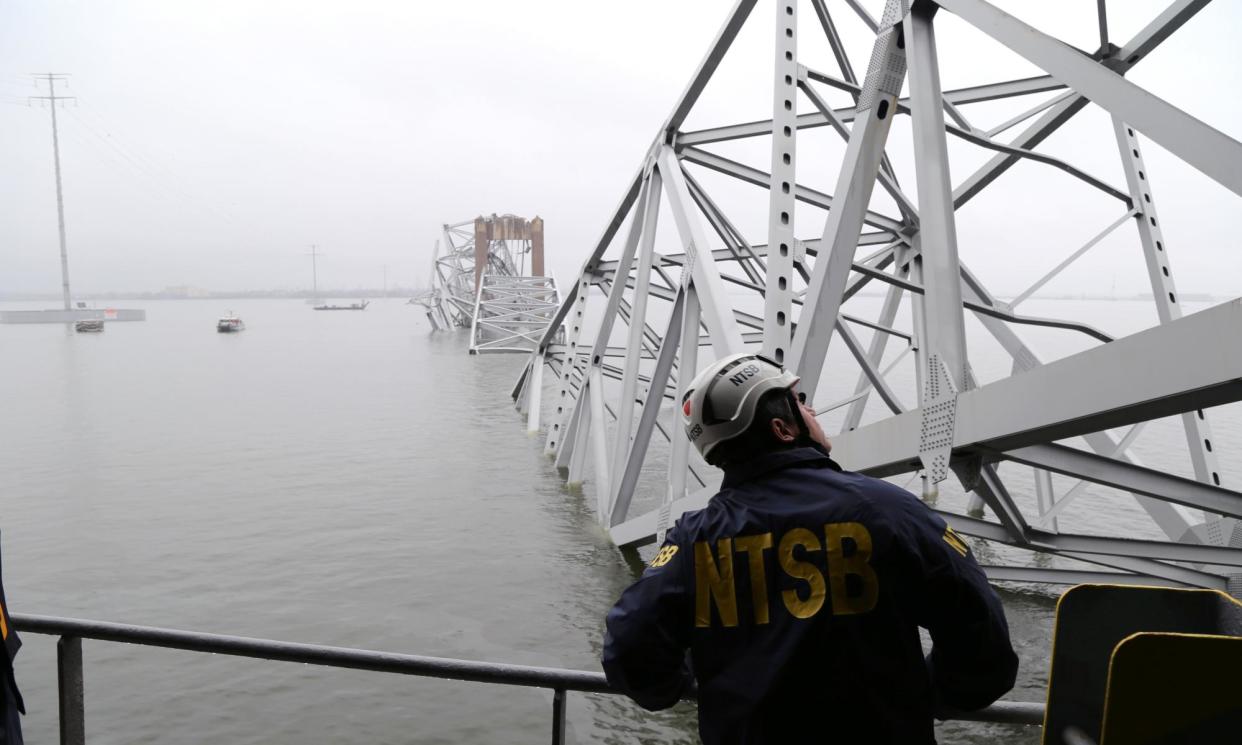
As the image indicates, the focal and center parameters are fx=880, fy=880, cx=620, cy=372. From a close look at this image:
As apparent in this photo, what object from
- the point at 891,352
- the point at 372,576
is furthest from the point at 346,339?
the point at 372,576

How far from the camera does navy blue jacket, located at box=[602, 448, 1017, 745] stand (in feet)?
6.37

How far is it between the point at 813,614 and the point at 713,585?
24 cm

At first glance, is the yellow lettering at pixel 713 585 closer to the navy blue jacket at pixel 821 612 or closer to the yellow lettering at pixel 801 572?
the navy blue jacket at pixel 821 612

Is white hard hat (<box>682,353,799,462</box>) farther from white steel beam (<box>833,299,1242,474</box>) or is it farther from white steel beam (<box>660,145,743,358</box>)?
white steel beam (<box>660,145,743,358</box>)

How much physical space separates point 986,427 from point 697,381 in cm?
270

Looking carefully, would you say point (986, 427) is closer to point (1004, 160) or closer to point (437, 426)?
point (1004, 160)

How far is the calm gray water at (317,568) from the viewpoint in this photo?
8.68 metres

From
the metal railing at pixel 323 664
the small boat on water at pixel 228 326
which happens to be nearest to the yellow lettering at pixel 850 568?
the metal railing at pixel 323 664

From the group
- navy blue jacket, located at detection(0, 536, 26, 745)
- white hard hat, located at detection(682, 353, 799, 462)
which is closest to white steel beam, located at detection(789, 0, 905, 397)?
white hard hat, located at detection(682, 353, 799, 462)

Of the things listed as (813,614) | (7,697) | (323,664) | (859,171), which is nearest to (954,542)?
(813,614)

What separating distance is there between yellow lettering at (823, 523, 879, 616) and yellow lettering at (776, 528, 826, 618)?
0.03 metres

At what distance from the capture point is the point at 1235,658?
1699 mm

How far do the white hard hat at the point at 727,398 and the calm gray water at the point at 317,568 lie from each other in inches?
253

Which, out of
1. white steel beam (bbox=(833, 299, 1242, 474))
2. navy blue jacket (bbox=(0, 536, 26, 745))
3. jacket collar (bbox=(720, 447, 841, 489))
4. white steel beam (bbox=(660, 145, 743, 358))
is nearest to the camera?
jacket collar (bbox=(720, 447, 841, 489))
